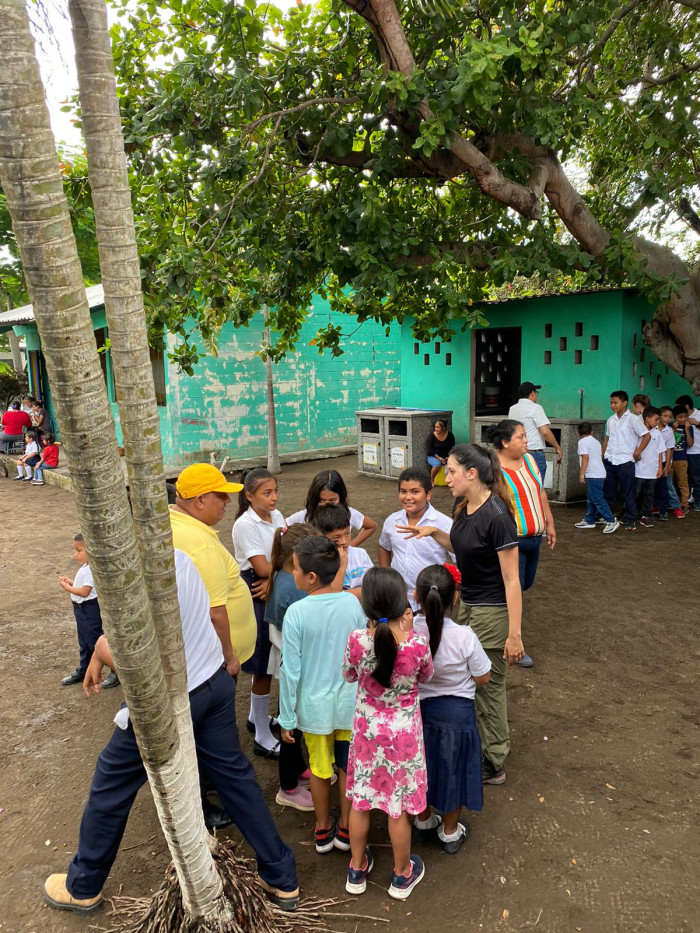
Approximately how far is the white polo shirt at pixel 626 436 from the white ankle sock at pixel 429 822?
6.21m

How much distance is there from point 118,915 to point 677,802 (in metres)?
2.68

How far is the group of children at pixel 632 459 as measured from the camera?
8438mm

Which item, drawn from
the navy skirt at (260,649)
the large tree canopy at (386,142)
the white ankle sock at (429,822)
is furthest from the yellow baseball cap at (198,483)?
the large tree canopy at (386,142)

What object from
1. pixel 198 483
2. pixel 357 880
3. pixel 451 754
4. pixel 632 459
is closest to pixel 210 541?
pixel 198 483

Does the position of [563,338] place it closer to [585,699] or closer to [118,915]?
[585,699]

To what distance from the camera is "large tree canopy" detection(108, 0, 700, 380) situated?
5742mm

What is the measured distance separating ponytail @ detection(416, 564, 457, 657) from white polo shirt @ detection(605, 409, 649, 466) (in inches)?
245

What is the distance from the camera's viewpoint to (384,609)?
2791 mm

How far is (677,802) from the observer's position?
3.49 m

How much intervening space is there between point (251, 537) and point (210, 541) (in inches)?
32.4

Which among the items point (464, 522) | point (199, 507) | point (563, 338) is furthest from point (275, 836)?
point (563, 338)

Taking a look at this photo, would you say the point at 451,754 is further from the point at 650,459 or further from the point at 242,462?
the point at 242,462

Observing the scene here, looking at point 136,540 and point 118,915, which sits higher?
point 136,540

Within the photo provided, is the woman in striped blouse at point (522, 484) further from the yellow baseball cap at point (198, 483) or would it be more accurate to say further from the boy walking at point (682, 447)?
the boy walking at point (682, 447)
